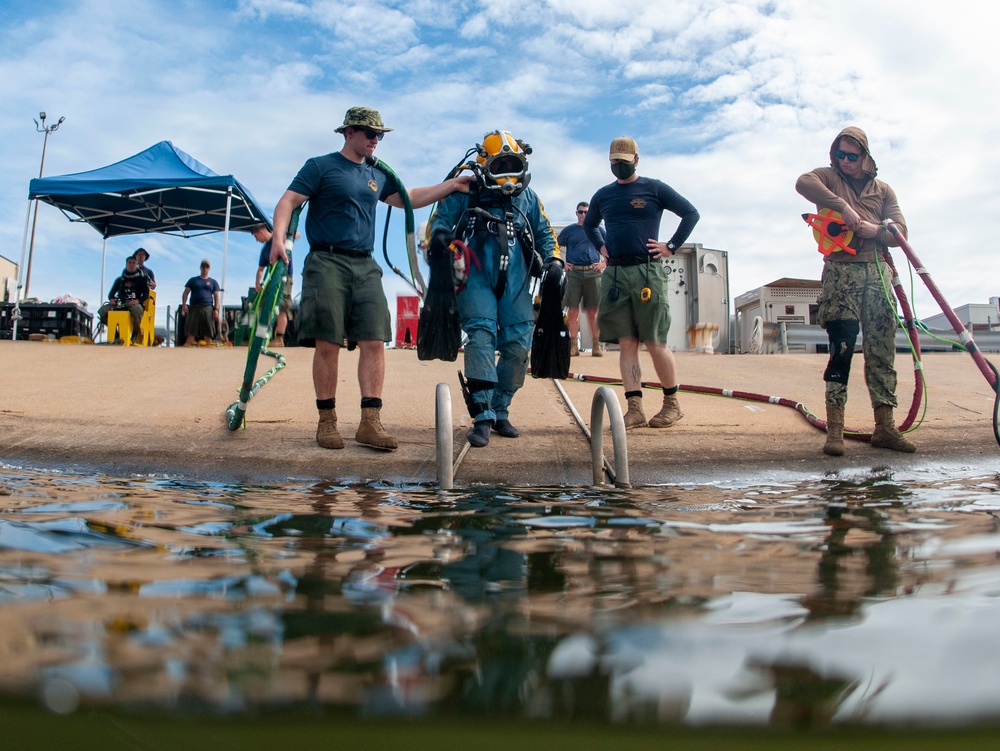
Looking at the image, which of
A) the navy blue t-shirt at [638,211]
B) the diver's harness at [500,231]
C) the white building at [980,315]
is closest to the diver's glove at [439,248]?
the diver's harness at [500,231]

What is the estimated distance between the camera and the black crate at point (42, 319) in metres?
12.7

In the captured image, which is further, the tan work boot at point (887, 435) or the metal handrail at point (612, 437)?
the tan work boot at point (887, 435)

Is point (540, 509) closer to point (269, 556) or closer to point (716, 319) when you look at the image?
point (269, 556)

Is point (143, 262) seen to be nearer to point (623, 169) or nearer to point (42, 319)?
point (42, 319)

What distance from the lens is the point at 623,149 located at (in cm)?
494

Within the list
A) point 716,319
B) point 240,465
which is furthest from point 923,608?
point 716,319

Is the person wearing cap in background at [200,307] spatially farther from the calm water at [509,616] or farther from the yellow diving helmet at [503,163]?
the calm water at [509,616]

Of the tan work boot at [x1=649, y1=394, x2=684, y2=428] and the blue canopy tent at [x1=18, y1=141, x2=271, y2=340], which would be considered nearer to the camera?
the tan work boot at [x1=649, y1=394, x2=684, y2=428]

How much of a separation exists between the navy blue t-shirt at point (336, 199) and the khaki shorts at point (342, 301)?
11 centimetres

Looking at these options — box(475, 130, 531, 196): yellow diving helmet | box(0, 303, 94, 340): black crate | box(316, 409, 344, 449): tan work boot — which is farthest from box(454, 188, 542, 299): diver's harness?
box(0, 303, 94, 340): black crate

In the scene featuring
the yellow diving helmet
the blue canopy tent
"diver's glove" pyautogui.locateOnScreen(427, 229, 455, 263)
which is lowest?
"diver's glove" pyautogui.locateOnScreen(427, 229, 455, 263)

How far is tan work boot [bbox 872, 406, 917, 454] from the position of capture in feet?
14.6

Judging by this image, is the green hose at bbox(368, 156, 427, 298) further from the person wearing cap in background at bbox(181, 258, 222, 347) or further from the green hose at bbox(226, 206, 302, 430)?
the person wearing cap in background at bbox(181, 258, 222, 347)

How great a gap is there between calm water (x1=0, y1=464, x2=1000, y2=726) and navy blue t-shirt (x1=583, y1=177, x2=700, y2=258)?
3216mm
